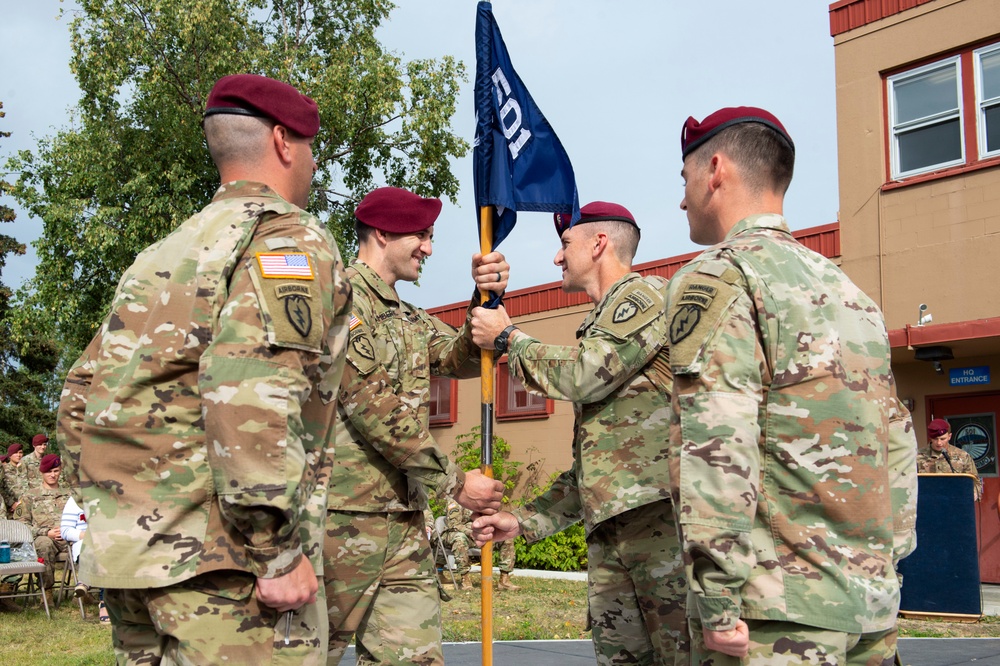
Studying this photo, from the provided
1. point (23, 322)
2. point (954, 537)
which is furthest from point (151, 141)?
point (954, 537)

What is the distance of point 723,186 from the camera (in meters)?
3.01

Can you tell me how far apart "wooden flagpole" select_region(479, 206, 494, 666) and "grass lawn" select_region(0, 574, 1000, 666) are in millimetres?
4488

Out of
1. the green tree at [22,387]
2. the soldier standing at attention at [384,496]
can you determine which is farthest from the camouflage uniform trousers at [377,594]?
the green tree at [22,387]

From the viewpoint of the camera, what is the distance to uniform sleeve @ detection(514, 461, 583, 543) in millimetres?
4398

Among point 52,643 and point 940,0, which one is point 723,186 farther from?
point 940,0

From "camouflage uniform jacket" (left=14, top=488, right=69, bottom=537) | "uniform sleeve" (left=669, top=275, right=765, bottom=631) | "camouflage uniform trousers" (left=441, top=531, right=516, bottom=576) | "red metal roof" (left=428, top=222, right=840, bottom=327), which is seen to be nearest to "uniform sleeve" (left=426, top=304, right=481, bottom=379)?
"uniform sleeve" (left=669, top=275, right=765, bottom=631)

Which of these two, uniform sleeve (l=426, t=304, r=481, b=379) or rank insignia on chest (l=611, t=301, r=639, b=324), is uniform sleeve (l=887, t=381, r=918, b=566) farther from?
uniform sleeve (l=426, t=304, r=481, b=379)

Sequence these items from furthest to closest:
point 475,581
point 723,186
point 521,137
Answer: point 475,581, point 521,137, point 723,186

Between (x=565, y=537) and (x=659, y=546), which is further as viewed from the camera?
(x=565, y=537)

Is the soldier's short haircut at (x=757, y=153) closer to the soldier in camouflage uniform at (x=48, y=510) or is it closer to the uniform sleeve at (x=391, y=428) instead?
the uniform sleeve at (x=391, y=428)

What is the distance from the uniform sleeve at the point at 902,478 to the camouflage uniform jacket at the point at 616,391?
1014mm

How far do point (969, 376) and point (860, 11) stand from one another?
5.38 m

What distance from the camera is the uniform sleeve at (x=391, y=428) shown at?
4027mm

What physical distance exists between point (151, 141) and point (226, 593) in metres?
17.2
